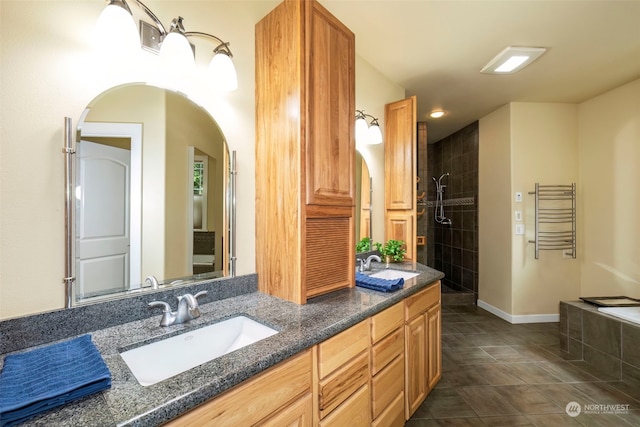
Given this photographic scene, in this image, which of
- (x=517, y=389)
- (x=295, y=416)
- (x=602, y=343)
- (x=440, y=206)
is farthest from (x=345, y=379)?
(x=440, y=206)

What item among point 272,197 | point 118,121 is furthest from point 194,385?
point 118,121

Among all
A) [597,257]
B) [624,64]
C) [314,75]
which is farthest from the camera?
[597,257]

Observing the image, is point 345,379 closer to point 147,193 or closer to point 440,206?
point 147,193

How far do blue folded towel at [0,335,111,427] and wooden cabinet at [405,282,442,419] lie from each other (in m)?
1.45

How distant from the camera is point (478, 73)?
8.70 feet

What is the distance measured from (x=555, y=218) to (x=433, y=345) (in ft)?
8.65

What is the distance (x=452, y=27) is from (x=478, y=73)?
2.86ft

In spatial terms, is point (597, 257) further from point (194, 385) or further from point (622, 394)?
point (194, 385)

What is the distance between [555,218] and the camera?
3.38 m

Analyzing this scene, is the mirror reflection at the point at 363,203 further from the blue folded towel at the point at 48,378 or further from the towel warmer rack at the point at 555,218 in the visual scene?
the towel warmer rack at the point at 555,218

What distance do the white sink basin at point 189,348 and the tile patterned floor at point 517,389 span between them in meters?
1.35

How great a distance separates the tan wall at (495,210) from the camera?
11.5 ft

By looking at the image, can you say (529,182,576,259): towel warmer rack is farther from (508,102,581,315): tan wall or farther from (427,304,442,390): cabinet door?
(427,304,442,390): cabinet door

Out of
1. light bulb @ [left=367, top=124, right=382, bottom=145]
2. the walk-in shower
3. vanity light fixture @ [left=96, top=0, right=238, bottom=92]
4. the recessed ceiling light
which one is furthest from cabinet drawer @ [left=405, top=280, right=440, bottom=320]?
the walk-in shower
